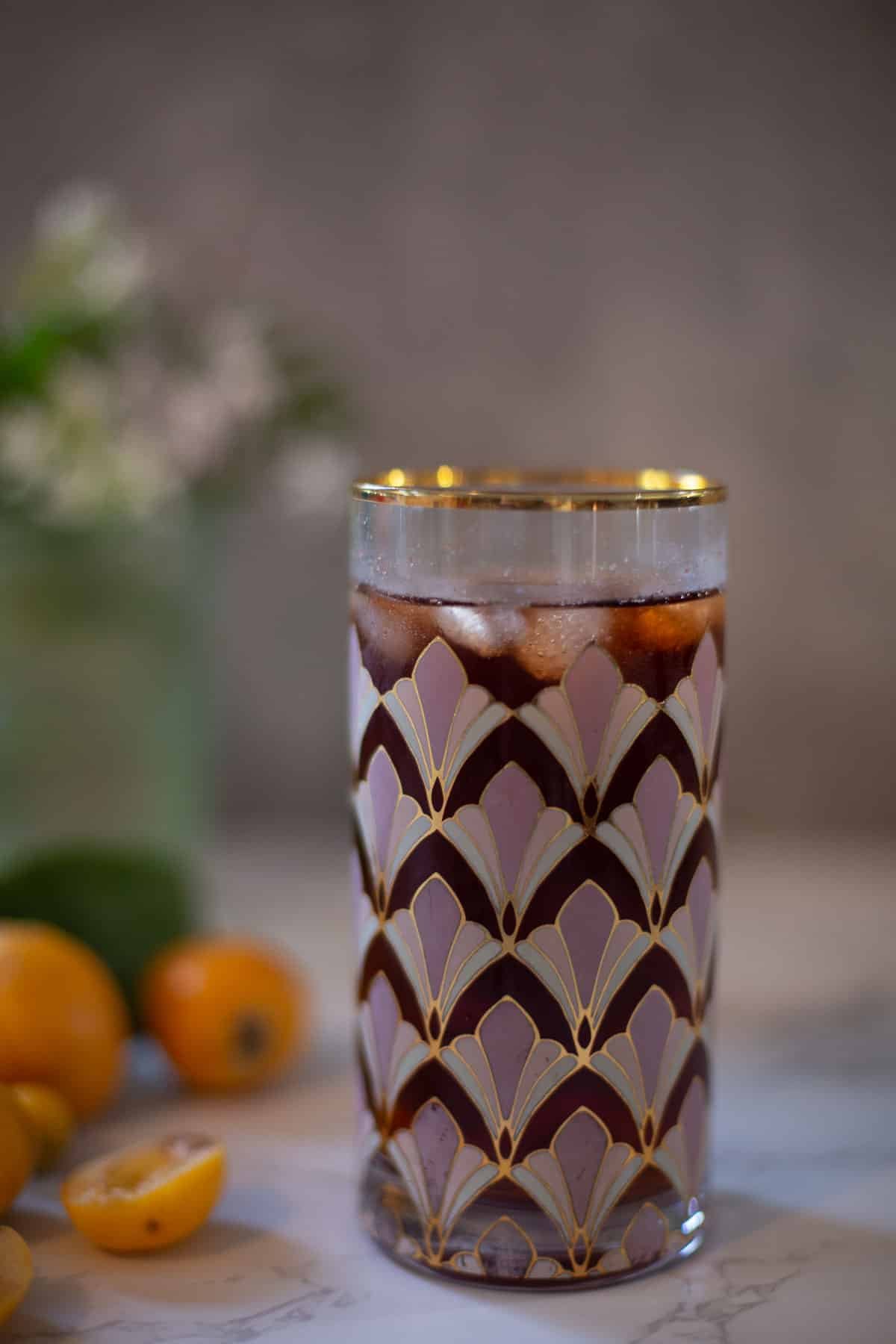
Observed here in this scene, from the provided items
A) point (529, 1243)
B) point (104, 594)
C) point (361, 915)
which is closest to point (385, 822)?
point (361, 915)

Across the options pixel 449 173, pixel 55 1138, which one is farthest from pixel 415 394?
pixel 55 1138

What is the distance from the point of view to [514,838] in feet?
1.64

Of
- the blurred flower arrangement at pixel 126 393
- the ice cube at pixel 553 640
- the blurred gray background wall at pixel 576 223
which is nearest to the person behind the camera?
the ice cube at pixel 553 640

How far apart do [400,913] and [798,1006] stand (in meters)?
0.37

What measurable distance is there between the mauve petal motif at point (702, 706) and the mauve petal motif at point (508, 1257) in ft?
0.59

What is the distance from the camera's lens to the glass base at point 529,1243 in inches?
20.7

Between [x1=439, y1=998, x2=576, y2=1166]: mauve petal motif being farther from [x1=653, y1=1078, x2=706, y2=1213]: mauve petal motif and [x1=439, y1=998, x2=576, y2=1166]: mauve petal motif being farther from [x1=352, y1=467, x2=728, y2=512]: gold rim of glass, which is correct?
[x1=352, y1=467, x2=728, y2=512]: gold rim of glass

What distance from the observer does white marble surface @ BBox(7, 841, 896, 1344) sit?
51 cm

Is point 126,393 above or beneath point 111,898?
above

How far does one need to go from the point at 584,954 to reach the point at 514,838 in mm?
52

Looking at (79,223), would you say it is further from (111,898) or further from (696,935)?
(696,935)

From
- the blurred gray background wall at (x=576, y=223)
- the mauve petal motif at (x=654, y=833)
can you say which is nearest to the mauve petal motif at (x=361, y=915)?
the mauve petal motif at (x=654, y=833)

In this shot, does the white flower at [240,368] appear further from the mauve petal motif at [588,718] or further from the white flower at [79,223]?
the mauve petal motif at [588,718]

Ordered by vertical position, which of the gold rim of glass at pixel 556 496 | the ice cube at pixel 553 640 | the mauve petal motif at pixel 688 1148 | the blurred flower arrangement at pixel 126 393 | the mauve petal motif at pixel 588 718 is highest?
the blurred flower arrangement at pixel 126 393
